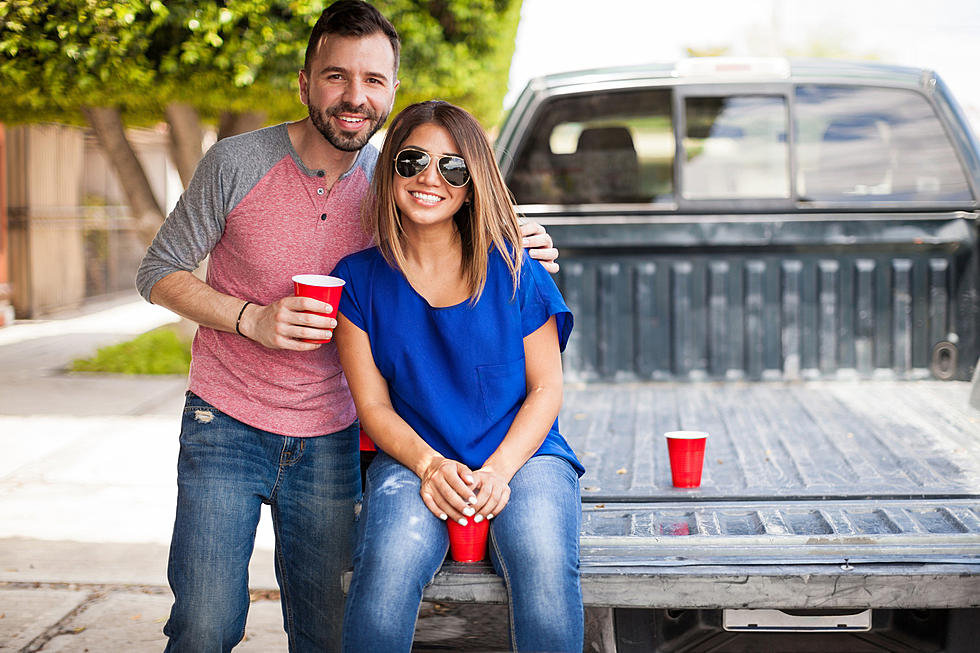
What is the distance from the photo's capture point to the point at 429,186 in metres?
2.84

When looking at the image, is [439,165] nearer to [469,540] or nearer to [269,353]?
[269,353]

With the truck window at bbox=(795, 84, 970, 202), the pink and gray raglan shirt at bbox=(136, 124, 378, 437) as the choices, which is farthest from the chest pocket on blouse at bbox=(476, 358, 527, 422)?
the truck window at bbox=(795, 84, 970, 202)

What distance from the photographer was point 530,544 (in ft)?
8.33

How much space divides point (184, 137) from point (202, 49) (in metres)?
3.48

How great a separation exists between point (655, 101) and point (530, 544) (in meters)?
2.84

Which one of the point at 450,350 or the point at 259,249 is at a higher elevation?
the point at 259,249

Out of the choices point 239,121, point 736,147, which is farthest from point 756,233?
point 239,121

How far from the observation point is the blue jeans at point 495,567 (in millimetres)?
2490

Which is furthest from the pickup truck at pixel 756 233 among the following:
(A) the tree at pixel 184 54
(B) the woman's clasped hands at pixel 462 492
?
(A) the tree at pixel 184 54

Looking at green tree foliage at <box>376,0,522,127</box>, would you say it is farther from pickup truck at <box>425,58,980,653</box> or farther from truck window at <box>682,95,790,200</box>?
truck window at <box>682,95,790,200</box>

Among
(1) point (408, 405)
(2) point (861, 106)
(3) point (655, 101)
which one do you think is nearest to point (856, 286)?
(2) point (861, 106)

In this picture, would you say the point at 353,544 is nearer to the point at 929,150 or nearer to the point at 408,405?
the point at 408,405

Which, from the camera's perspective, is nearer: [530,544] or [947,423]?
[530,544]

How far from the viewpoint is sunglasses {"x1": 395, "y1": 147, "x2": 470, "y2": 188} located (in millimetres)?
Result: 2822
